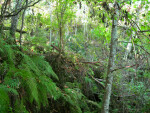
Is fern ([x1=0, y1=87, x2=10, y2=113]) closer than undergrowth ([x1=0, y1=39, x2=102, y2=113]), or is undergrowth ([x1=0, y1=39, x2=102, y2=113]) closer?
fern ([x1=0, y1=87, x2=10, y2=113])

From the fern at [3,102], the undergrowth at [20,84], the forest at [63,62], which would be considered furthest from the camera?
the forest at [63,62]

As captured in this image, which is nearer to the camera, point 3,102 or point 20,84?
point 3,102

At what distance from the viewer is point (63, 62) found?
364cm

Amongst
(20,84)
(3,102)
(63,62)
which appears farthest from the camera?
(63,62)

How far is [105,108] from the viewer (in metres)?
2.82

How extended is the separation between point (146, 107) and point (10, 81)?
481 centimetres

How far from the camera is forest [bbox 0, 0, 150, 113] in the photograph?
157cm

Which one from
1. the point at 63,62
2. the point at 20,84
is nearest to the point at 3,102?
the point at 20,84

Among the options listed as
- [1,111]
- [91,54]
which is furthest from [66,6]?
[91,54]

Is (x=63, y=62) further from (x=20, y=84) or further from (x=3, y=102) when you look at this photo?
(x=3, y=102)

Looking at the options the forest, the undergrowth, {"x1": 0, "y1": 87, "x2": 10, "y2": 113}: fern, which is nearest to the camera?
{"x1": 0, "y1": 87, "x2": 10, "y2": 113}: fern

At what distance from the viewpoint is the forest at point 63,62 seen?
157cm

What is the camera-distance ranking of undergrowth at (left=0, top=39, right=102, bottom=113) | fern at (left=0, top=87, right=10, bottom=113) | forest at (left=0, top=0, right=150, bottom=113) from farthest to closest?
1. forest at (left=0, top=0, right=150, bottom=113)
2. undergrowth at (left=0, top=39, right=102, bottom=113)
3. fern at (left=0, top=87, right=10, bottom=113)

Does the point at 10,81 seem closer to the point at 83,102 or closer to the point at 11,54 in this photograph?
the point at 11,54
